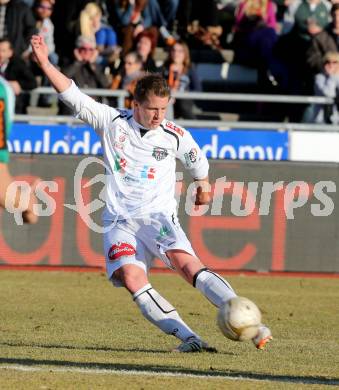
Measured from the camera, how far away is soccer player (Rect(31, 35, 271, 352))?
8984mm

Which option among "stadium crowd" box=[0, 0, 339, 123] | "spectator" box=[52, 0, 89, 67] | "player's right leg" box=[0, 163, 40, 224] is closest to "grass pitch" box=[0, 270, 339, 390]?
"player's right leg" box=[0, 163, 40, 224]

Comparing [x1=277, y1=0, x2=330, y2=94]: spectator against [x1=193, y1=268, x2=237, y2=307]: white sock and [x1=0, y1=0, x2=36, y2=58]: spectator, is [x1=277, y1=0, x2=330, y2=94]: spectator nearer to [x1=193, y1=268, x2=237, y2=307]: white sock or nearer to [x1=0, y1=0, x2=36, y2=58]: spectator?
[x1=0, y1=0, x2=36, y2=58]: spectator

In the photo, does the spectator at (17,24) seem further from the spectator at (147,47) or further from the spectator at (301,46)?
the spectator at (301,46)

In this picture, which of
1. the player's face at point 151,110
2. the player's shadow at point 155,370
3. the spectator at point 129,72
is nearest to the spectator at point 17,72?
the spectator at point 129,72

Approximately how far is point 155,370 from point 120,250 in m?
1.16

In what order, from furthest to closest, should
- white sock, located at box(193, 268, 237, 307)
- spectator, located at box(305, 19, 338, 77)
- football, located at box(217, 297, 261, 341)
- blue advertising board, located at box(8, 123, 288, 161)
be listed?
1. spectator, located at box(305, 19, 338, 77)
2. blue advertising board, located at box(8, 123, 288, 161)
3. white sock, located at box(193, 268, 237, 307)
4. football, located at box(217, 297, 261, 341)

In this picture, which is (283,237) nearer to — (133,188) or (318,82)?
(318,82)

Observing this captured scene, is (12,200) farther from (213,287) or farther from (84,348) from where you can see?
(84,348)

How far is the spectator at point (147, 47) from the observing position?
61.8 ft

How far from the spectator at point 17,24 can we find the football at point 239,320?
441 inches

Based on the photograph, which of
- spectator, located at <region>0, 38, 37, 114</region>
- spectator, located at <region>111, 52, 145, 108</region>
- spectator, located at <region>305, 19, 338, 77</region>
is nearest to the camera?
spectator, located at <region>0, 38, 37, 114</region>

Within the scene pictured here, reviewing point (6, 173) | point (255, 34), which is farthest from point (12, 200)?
point (255, 34)

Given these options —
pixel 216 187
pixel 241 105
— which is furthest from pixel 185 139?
pixel 241 105

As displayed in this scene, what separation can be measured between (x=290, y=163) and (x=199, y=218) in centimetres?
148
